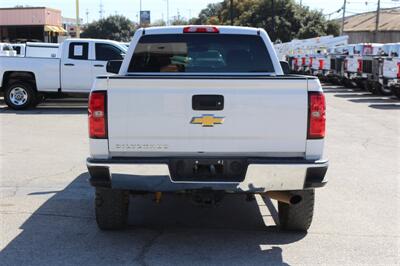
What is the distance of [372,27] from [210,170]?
82580 mm

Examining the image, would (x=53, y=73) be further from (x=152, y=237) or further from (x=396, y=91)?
(x=152, y=237)

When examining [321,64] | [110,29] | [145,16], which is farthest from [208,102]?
[110,29]

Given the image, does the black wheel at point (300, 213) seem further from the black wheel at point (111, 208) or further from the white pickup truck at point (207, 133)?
the black wheel at point (111, 208)

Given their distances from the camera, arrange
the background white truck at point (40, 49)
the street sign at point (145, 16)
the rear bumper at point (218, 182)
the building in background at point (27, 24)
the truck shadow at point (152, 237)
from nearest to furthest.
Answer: the rear bumper at point (218, 182)
the truck shadow at point (152, 237)
the background white truck at point (40, 49)
the building in background at point (27, 24)
the street sign at point (145, 16)

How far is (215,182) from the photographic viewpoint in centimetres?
472

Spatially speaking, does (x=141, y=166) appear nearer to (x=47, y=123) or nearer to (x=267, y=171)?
(x=267, y=171)

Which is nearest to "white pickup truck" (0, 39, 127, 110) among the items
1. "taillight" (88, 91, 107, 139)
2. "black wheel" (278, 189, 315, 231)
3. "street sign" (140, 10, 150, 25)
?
"black wheel" (278, 189, 315, 231)

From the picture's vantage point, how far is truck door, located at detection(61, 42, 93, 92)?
16.7 m

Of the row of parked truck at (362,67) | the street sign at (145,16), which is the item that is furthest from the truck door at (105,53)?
the street sign at (145,16)

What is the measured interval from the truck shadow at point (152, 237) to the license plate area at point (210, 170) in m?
0.69

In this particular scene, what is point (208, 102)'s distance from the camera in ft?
15.4

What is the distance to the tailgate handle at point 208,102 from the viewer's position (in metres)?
4.70

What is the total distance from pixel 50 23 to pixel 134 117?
62.2 meters

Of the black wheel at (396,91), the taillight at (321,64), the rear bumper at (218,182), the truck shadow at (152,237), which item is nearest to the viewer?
the rear bumper at (218,182)
